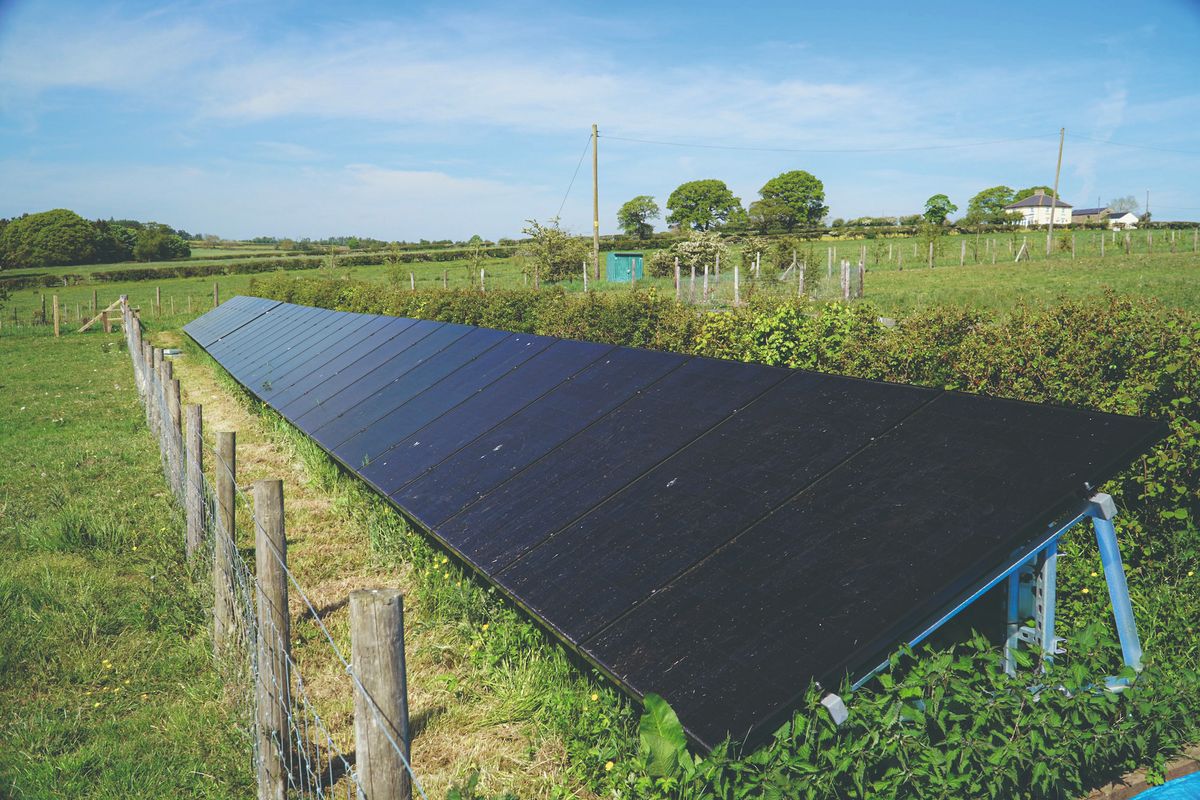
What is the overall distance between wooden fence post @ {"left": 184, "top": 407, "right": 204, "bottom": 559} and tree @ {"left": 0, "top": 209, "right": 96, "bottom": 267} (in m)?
94.8

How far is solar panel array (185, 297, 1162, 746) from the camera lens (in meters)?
2.89

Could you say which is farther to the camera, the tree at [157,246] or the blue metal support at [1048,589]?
the tree at [157,246]

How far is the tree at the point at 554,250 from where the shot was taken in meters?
43.4

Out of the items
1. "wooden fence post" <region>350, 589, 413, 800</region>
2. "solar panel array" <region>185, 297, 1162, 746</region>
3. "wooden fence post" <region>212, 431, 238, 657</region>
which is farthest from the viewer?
"wooden fence post" <region>212, 431, 238, 657</region>

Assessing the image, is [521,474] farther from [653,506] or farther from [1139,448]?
[1139,448]

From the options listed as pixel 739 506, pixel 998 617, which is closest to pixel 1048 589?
Answer: pixel 998 617

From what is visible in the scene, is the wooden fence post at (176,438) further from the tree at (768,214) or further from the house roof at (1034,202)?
the house roof at (1034,202)

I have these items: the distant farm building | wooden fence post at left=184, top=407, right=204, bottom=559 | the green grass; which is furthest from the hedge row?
the distant farm building

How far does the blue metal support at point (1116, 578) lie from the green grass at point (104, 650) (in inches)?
159

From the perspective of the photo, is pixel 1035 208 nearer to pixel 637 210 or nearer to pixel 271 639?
pixel 637 210

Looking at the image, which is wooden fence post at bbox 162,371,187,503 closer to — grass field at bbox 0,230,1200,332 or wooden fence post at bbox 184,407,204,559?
wooden fence post at bbox 184,407,204,559

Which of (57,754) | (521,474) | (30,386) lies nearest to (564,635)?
(521,474)

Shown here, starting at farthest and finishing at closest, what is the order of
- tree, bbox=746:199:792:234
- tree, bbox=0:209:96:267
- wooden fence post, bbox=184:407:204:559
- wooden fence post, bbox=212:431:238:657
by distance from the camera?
tree, bbox=746:199:792:234
tree, bbox=0:209:96:267
wooden fence post, bbox=184:407:204:559
wooden fence post, bbox=212:431:238:657

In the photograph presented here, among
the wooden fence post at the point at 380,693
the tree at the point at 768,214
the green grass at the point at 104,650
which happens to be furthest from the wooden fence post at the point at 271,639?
the tree at the point at 768,214
